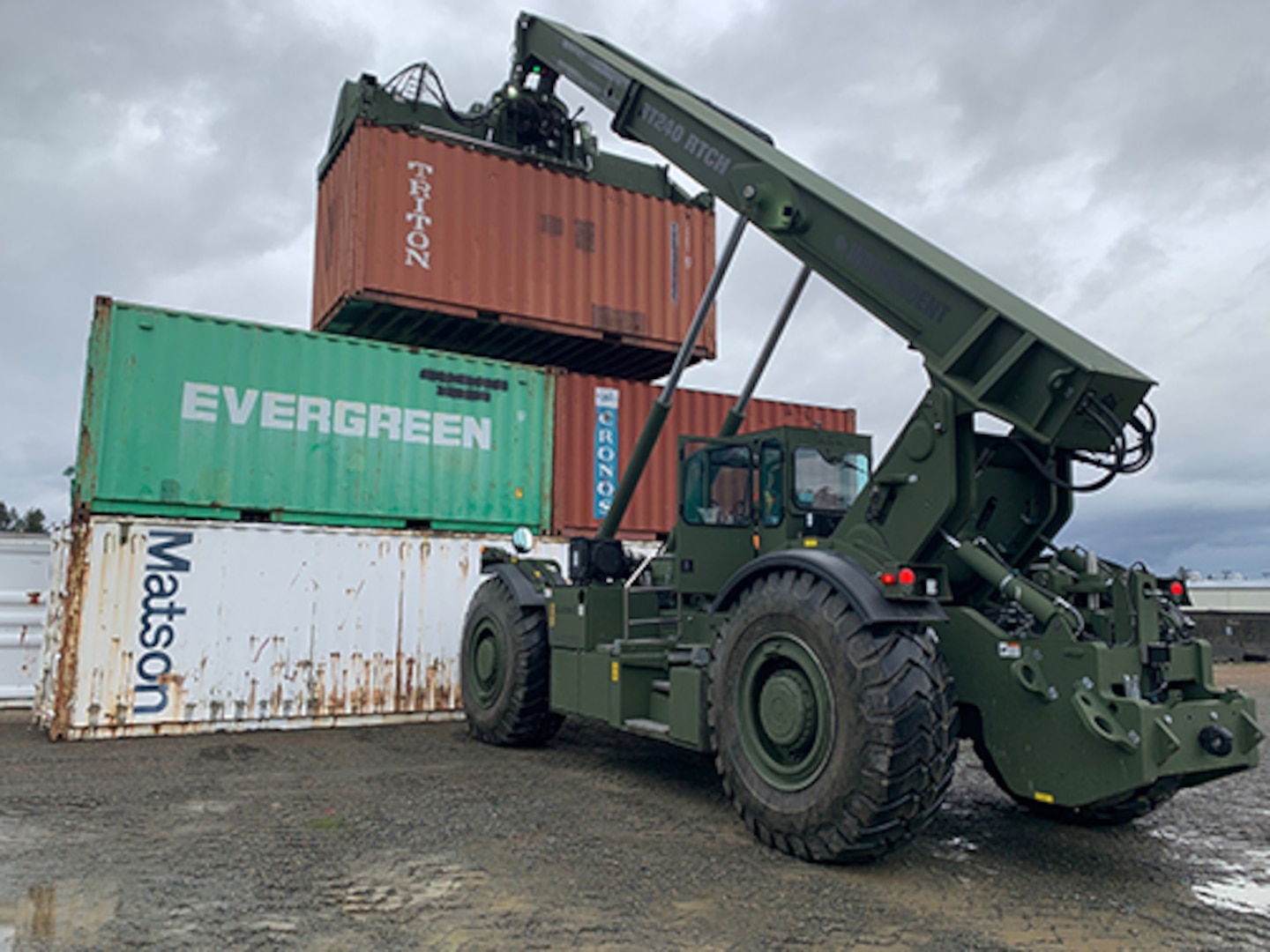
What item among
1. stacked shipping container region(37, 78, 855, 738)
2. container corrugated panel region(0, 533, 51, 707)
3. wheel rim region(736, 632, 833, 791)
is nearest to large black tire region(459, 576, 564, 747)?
stacked shipping container region(37, 78, 855, 738)

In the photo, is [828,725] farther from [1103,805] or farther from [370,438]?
[370,438]

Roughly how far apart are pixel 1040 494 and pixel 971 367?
3.43 ft

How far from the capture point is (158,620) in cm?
876

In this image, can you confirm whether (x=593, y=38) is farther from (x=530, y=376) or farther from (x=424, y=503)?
(x=424, y=503)

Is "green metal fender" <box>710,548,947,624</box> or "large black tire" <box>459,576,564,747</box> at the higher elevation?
"green metal fender" <box>710,548,947,624</box>

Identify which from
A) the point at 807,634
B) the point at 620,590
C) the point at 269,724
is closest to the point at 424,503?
the point at 269,724

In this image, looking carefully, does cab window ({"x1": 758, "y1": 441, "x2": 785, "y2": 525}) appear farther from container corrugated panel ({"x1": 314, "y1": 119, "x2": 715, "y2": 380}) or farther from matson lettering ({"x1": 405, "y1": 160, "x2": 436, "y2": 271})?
matson lettering ({"x1": 405, "y1": 160, "x2": 436, "y2": 271})

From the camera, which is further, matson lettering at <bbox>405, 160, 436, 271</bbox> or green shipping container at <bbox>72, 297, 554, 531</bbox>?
matson lettering at <bbox>405, 160, 436, 271</bbox>

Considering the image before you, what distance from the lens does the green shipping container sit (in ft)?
29.2

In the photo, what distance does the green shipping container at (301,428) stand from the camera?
8914 millimetres

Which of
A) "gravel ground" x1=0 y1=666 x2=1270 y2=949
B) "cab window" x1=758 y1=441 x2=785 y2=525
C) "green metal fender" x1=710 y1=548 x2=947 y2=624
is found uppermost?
"cab window" x1=758 y1=441 x2=785 y2=525

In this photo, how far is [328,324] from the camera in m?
11.9

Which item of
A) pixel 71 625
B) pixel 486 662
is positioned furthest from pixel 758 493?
pixel 71 625

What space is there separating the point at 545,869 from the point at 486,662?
4.18 metres
